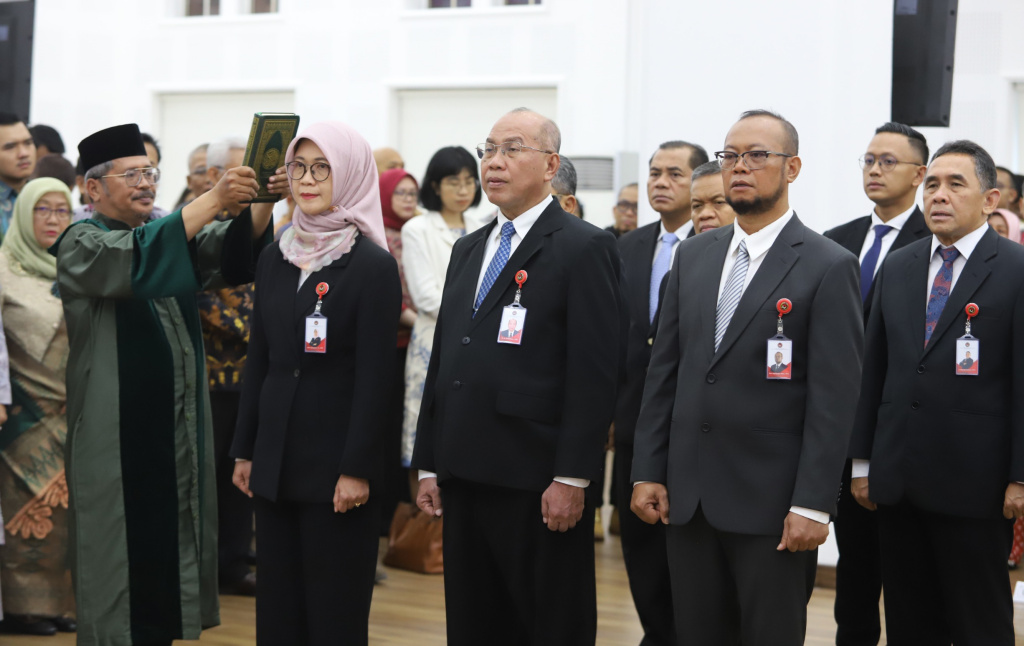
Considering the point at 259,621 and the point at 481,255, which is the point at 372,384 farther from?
the point at 259,621

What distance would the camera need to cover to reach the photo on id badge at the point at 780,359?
98.9 inches

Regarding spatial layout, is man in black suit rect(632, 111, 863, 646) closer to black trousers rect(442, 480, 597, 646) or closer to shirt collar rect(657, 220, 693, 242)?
black trousers rect(442, 480, 597, 646)

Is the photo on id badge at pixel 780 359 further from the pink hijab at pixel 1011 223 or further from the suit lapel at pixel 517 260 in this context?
the pink hijab at pixel 1011 223

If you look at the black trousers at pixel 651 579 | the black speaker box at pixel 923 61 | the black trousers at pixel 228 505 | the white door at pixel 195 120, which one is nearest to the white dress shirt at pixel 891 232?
the black speaker box at pixel 923 61

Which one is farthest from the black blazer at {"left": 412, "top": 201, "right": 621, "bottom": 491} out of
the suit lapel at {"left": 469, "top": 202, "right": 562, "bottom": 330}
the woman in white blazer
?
the woman in white blazer

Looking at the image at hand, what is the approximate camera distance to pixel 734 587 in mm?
2633

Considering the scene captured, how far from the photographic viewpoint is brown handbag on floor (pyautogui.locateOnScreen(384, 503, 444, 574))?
504cm

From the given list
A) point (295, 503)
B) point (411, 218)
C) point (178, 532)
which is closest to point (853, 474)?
point (295, 503)

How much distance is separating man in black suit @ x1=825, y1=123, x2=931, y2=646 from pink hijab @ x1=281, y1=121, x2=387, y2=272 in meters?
1.73

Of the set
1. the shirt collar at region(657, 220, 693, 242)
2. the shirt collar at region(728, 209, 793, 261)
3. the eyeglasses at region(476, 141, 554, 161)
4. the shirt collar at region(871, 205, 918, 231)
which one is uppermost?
the eyeglasses at region(476, 141, 554, 161)

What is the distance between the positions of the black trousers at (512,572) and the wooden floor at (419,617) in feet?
3.96

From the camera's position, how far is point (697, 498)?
8.43 feet

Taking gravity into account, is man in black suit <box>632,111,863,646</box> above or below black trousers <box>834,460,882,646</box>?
above

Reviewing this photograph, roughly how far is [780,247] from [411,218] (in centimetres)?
321
